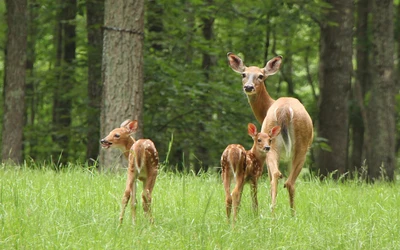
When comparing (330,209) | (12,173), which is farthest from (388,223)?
(12,173)

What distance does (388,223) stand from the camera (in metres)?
6.70

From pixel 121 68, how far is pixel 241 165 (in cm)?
534

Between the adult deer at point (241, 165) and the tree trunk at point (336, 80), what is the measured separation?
9.97m

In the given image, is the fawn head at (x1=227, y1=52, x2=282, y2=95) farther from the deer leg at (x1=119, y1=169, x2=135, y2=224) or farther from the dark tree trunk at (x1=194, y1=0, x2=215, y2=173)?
the dark tree trunk at (x1=194, y1=0, x2=215, y2=173)

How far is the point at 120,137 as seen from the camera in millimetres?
6141

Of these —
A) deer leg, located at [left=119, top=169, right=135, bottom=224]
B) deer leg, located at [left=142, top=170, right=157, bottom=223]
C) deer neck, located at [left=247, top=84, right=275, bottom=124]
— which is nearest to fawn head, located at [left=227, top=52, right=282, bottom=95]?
deer neck, located at [left=247, top=84, right=275, bottom=124]

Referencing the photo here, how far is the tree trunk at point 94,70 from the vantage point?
1466 centimetres

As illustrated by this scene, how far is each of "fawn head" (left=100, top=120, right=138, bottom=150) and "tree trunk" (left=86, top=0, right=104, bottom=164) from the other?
→ 8369 mm

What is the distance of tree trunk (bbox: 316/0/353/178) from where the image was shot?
1612 cm

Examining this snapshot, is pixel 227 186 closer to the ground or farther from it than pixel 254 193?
farther from it

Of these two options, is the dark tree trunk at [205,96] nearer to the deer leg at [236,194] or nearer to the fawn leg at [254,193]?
the fawn leg at [254,193]

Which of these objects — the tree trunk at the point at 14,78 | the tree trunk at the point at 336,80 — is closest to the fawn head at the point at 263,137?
the tree trunk at the point at 14,78

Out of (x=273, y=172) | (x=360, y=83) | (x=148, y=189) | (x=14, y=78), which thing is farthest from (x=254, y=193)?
(x=360, y=83)

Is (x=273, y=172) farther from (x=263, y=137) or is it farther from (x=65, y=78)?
(x=65, y=78)
